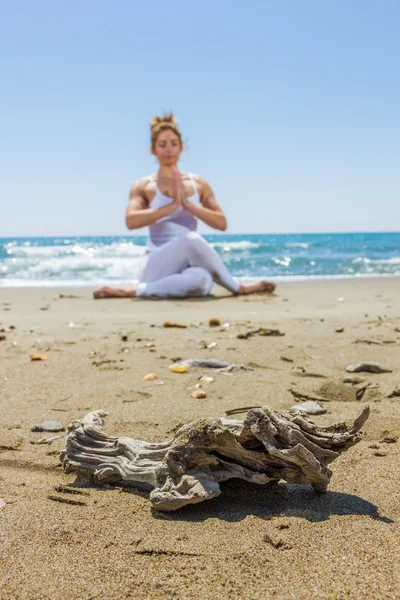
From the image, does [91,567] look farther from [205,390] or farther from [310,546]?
[205,390]

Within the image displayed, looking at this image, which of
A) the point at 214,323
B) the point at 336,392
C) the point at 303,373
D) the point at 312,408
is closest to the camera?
the point at 312,408

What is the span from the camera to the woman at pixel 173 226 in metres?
7.34

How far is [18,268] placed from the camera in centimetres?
1523

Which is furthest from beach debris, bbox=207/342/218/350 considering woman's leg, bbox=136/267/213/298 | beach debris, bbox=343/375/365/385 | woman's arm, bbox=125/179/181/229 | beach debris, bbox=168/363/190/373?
woman's arm, bbox=125/179/181/229

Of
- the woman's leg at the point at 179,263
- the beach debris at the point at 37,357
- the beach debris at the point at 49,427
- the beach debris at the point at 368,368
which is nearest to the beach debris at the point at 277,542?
the beach debris at the point at 49,427

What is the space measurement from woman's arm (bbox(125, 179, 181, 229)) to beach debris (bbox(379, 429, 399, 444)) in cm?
555

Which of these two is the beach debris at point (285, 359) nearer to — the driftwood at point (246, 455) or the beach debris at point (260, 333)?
the beach debris at point (260, 333)

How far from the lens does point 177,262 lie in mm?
7512

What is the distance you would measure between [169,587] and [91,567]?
0.19 meters

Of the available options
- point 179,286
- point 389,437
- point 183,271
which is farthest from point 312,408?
point 183,271

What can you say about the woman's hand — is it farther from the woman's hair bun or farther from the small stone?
the small stone

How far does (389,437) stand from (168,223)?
6092 millimetres

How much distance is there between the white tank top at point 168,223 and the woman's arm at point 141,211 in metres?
0.18

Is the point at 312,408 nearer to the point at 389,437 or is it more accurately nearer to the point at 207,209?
→ the point at 389,437
